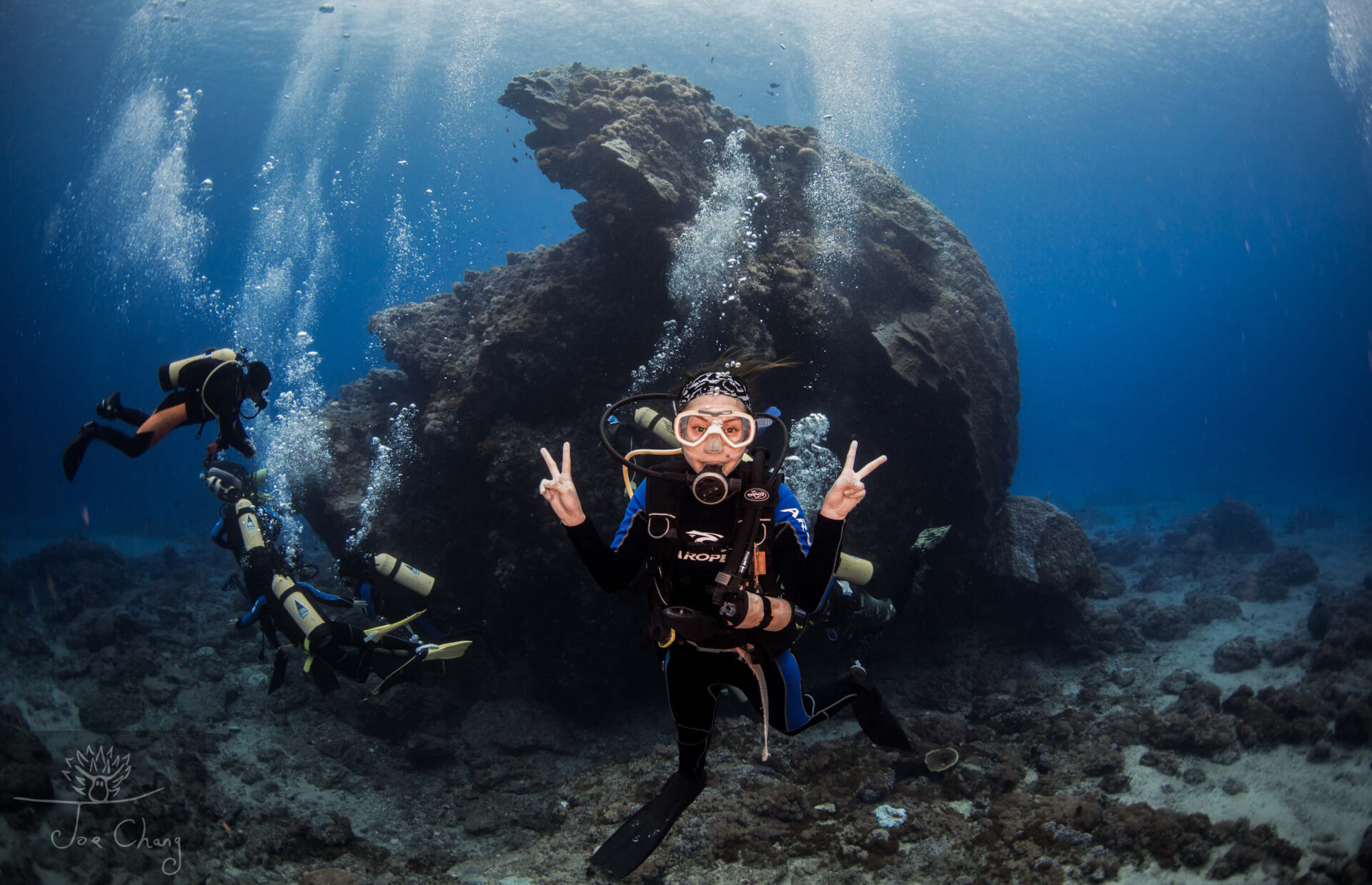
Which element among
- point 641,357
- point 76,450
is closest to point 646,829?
point 641,357

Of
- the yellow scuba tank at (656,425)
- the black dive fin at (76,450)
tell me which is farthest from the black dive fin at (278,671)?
the yellow scuba tank at (656,425)

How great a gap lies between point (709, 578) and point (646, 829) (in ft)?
5.14

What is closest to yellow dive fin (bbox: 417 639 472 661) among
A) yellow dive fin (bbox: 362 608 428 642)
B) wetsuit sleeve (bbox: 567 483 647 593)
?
yellow dive fin (bbox: 362 608 428 642)

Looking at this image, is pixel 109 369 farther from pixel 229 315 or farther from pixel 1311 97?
pixel 1311 97

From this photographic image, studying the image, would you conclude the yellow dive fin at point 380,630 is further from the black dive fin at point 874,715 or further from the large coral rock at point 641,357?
the black dive fin at point 874,715

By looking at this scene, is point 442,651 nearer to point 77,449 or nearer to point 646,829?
point 77,449

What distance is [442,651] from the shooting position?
22.0 feet

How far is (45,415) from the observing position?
301 feet

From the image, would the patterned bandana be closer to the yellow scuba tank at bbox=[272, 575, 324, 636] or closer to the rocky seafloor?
the rocky seafloor

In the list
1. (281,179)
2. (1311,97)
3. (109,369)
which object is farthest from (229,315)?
(1311,97)

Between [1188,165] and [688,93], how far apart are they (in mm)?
73497

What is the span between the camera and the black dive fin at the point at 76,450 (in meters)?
5.48

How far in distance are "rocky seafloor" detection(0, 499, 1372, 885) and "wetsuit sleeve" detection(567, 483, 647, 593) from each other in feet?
8.92

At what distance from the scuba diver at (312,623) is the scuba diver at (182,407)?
1783mm
